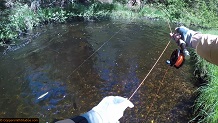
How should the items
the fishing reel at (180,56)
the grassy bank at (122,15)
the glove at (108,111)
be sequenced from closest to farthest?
the glove at (108,111) < the fishing reel at (180,56) < the grassy bank at (122,15)

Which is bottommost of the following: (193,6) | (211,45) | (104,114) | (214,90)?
(193,6)

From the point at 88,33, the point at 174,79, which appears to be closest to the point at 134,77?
the point at 174,79

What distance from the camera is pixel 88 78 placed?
6.63 meters

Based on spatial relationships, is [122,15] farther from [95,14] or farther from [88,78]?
[88,78]

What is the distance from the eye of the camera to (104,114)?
2.00 metres

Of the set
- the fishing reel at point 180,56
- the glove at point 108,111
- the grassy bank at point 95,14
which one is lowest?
the grassy bank at point 95,14

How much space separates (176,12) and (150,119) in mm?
12816

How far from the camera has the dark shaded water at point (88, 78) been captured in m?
5.19

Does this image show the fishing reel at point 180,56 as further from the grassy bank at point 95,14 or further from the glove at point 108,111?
the grassy bank at point 95,14

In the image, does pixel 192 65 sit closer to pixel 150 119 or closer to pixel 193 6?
pixel 150 119

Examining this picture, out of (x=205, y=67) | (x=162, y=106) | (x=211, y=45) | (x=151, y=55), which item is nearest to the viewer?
(x=211, y=45)

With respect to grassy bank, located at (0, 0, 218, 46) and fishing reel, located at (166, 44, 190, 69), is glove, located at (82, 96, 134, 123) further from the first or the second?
grassy bank, located at (0, 0, 218, 46)

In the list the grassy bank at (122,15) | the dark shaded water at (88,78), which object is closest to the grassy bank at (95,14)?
the grassy bank at (122,15)

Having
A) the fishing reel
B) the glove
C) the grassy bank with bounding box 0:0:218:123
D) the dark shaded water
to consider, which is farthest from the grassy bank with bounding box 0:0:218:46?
the glove
